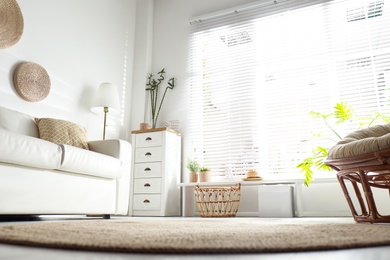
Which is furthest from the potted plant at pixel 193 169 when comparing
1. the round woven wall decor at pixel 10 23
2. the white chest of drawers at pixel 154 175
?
the round woven wall decor at pixel 10 23

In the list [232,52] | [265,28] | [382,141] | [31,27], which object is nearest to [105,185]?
[31,27]

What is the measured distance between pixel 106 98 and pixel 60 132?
100cm

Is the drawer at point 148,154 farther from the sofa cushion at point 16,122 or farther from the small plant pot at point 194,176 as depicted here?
the sofa cushion at point 16,122

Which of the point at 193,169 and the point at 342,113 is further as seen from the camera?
the point at 193,169

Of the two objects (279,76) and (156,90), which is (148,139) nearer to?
(156,90)

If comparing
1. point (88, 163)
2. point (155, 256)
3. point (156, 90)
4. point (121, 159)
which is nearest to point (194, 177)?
point (121, 159)

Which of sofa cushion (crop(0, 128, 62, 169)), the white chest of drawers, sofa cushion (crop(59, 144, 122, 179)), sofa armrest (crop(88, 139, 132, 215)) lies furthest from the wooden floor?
the white chest of drawers

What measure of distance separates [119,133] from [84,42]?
113 centimetres

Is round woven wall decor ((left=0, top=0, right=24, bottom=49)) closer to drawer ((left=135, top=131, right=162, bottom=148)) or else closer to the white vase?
drawer ((left=135, top=131, right=162, bottom=148))

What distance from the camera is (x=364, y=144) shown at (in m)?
1.51

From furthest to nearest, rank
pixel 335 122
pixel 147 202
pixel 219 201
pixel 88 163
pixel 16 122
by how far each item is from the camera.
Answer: pixel 147 202
pixel 219 201
pixel 335 122
pixel 16 122
pixel 88 163

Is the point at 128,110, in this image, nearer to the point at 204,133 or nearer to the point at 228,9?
the point at 204,133

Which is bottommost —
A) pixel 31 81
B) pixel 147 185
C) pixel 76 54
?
pixel 147 185

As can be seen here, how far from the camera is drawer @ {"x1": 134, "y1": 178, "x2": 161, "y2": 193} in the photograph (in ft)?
12.0
